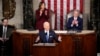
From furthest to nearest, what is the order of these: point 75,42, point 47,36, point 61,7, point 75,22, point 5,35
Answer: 1. point 61,7
2. point 75,22
3. point 5,35
4. point 75,42
5. point 47,36

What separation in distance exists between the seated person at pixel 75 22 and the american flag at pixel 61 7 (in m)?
1.43

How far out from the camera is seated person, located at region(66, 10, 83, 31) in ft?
40.5

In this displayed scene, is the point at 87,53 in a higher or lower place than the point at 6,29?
lower

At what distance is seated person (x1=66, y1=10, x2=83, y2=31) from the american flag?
1427mm

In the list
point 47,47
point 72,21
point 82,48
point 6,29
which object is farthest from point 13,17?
point 47,47

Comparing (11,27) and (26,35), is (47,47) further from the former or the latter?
(11,27)

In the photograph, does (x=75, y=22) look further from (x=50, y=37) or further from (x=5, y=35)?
(x=5, y=35)

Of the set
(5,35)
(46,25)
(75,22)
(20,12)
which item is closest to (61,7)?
(20,12)

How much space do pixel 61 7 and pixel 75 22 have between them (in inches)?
71.7

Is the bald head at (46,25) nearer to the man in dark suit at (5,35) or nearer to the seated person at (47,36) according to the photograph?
the seated person at (47,36)

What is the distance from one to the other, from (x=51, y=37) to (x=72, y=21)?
2.05 meters

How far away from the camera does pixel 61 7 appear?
13984mm

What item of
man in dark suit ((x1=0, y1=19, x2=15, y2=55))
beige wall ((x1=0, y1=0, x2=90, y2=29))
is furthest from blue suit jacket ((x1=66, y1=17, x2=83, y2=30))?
man in dark suit ((x1=0, y1=19, x2=15, y2=55))

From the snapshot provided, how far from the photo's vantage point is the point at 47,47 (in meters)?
9.65
